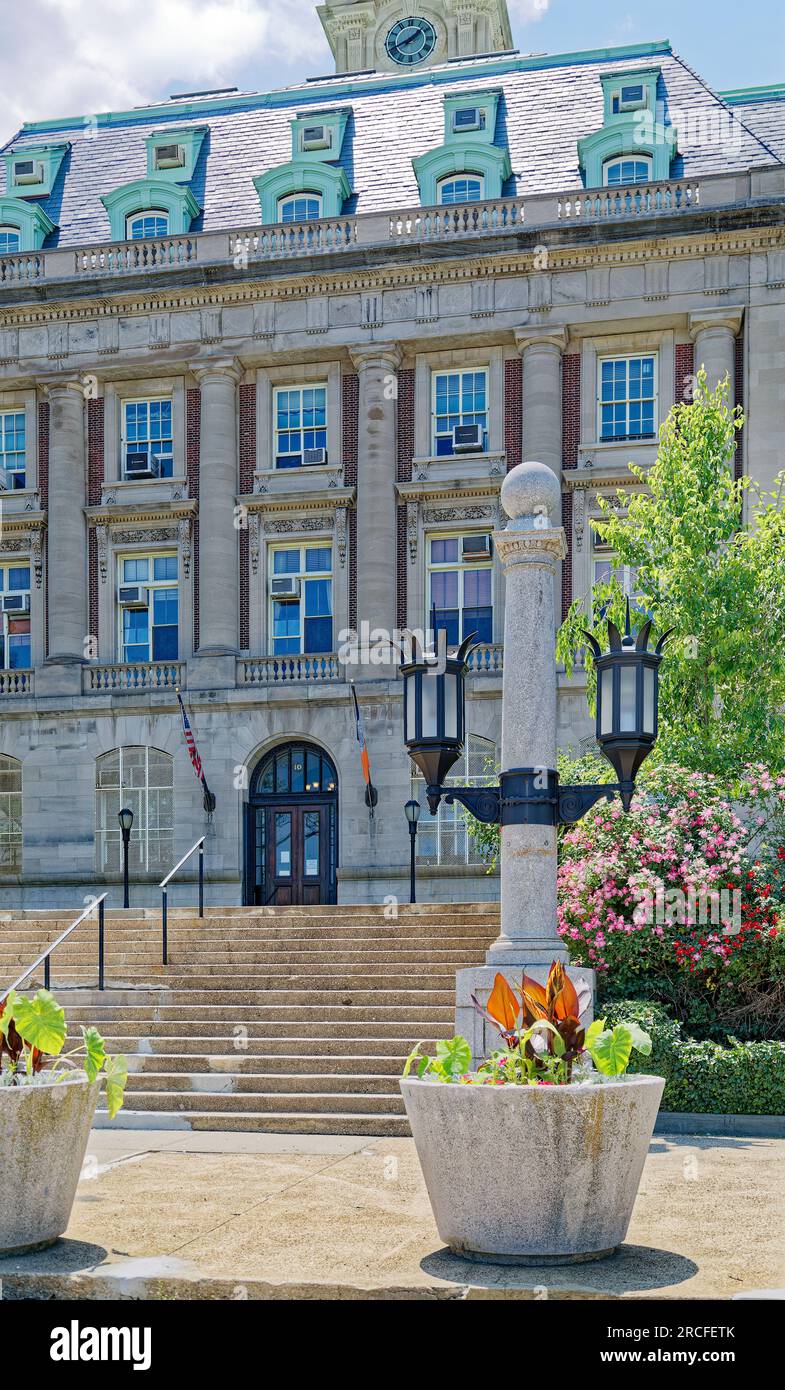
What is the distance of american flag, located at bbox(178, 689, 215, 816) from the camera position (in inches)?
1211

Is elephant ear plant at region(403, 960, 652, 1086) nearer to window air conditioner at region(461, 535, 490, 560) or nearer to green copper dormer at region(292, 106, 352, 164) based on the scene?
window air conditioner at region(461, 535, 490, 560)

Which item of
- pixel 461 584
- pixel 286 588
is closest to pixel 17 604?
pixel 286 588

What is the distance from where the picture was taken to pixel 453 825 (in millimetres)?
30406

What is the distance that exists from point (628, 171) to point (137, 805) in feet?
58.0

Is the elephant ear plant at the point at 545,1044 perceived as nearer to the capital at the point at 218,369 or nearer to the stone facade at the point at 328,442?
the stone facade at the point at 328,442

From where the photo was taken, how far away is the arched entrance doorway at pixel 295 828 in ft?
104

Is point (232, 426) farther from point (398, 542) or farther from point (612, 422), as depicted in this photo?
point (612, 422)

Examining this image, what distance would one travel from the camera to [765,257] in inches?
1198

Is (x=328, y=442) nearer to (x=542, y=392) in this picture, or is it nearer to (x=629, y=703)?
(x=542, y=392)

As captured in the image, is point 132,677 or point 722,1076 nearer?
point 722,1076

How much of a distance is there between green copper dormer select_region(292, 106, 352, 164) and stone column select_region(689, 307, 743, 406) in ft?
34.9
